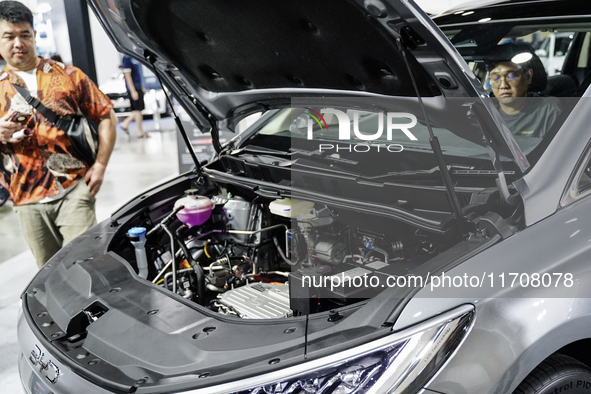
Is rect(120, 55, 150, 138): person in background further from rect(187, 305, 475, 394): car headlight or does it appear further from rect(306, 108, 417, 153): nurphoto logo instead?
rect(187, 305, 475, 394): car headlight

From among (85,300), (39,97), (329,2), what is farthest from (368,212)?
(39,97)

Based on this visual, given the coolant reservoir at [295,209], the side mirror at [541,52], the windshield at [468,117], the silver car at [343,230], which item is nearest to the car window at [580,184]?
the silver car at [343,230]

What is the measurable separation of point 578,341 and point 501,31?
1.34 m

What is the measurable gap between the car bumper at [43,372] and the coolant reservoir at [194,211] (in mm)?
682

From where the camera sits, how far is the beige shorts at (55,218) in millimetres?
2723

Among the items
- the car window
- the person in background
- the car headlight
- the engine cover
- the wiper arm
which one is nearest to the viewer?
the car headlight

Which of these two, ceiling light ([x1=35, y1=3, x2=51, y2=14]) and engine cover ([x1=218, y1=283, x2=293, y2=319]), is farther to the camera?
ceiling light ([x1=35, y1=3, x2=51, y2=14])

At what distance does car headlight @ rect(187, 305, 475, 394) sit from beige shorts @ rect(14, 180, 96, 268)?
193 cm

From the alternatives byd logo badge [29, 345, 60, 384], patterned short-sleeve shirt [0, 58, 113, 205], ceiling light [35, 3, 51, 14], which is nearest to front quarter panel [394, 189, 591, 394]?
byd logo badge [29, 345, 60, 384]

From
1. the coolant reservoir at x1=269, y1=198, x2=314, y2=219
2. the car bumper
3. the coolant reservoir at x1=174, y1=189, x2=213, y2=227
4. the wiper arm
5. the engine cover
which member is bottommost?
the car bumper

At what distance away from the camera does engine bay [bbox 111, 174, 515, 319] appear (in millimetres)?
1483

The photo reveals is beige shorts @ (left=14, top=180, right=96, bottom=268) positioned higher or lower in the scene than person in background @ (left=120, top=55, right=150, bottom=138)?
lower

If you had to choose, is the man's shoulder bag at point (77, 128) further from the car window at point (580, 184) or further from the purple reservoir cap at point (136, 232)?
the car window at point (580, 184)

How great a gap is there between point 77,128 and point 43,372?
160 centimetres
